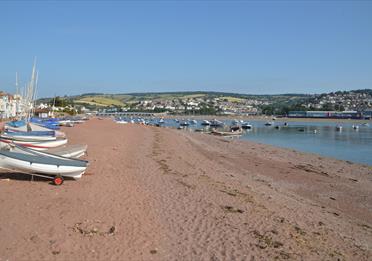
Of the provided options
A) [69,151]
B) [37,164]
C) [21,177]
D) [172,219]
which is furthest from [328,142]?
[172,219]

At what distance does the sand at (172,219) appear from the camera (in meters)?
7.96

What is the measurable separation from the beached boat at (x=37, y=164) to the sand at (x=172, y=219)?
1.38ft

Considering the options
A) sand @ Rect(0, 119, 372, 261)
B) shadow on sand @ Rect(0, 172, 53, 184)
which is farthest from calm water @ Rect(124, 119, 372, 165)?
shadow on sand @ Rect(0, 172, 53, 184)

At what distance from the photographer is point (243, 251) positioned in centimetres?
823

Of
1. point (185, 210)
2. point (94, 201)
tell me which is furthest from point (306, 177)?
point (94, 201)

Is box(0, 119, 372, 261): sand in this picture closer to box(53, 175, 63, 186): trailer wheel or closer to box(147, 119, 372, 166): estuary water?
box(53, 175, 63, 186): trailer wheel

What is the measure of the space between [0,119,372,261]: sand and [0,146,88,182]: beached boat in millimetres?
421

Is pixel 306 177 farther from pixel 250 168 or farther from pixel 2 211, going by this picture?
pixel 2 211

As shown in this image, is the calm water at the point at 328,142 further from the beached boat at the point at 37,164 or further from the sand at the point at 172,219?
the beached boat at the point at 37,164

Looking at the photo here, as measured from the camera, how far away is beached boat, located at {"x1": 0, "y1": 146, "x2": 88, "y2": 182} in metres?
12.5

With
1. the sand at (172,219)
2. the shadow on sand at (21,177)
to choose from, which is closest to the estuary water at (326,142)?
the sand at (172,219)

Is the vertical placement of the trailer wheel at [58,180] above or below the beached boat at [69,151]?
below

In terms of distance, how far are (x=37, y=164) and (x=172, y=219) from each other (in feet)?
16.9

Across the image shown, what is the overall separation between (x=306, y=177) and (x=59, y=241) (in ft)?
54.1
